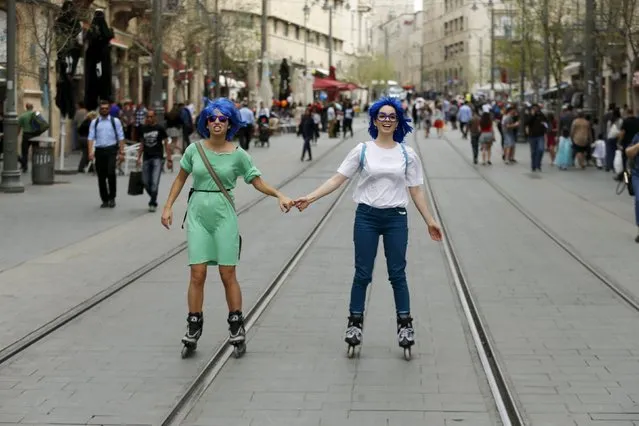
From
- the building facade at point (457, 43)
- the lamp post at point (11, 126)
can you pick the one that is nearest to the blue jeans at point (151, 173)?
the lamp post at point (11, 126)

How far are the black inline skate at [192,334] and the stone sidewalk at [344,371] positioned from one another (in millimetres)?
364

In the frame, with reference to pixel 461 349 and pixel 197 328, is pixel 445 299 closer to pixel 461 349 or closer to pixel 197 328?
pixel 461 349

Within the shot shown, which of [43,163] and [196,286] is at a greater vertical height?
[43,163]

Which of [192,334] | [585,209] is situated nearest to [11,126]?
[585,209]

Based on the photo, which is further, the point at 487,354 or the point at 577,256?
the point at 577,256

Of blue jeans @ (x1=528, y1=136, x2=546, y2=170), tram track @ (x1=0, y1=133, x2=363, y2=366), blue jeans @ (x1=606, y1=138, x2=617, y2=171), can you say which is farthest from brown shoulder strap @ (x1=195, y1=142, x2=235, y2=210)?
blue jeans @ (x1=606, y1=138, x2=617, y2=171)

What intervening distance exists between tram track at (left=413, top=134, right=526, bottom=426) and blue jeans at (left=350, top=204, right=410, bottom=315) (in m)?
0.70

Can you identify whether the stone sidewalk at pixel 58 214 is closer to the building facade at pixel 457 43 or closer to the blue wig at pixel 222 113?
the blue wig at pixel 222 113

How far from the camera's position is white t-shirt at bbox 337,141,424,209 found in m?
8.23

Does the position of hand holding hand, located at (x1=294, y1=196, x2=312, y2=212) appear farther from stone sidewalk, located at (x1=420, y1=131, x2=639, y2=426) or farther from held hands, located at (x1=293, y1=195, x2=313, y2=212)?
stone sidewalk, located at (x1=420, y1=131, x2=639, y2=426)

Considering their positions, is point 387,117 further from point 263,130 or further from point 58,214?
point 263,130

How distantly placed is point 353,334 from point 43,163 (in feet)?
55.9

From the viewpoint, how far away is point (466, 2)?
397 ft

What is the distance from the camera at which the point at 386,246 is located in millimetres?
8328
